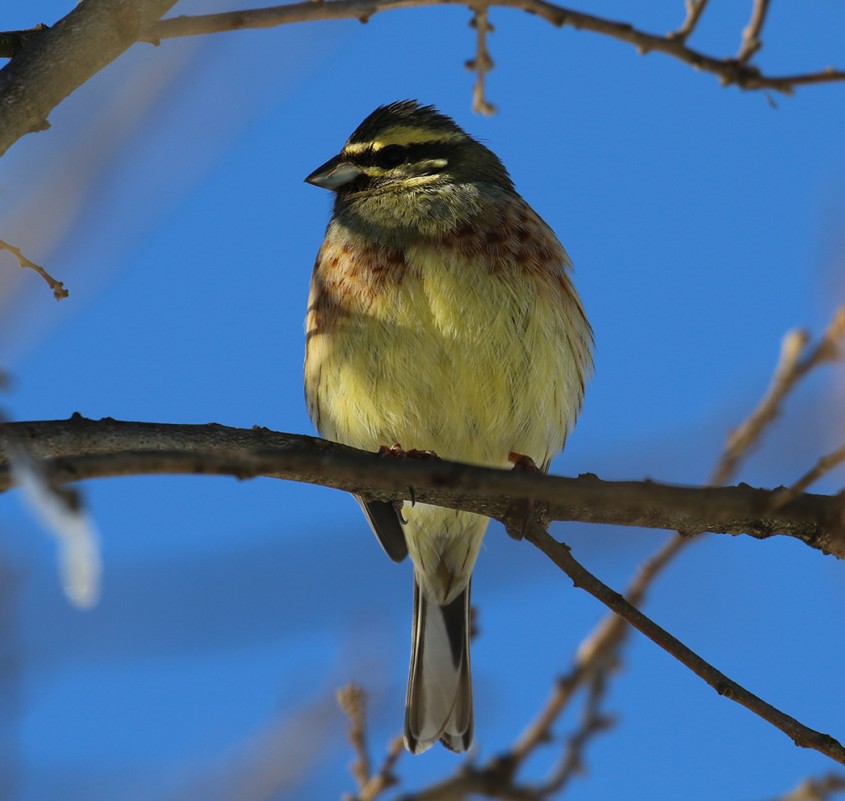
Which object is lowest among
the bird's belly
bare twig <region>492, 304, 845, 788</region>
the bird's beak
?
bare twig <region>492, 304, 845, 788</region>

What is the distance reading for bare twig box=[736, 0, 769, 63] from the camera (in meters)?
4.12

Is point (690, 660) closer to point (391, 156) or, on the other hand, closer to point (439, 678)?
point (439, 678)

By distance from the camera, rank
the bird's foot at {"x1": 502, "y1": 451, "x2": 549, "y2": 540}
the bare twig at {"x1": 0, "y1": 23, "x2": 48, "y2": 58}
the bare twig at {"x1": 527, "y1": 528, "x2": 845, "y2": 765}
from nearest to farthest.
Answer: the bare twig at {"x1": 527, "y1": 528, "x2": 845, "y2": 765}, the bare twig at {"x1": 0, "y1": 23, "x2": 48, "y2": 58}, the bird's foot at {"x1": 502, "y1": 451, "x2": 549, "y2": 540}

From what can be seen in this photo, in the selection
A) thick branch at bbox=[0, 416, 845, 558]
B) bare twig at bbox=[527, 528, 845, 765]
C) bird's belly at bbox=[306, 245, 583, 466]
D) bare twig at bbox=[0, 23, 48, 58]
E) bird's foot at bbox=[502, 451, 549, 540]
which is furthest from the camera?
bird's belly at bbox=[306, 245, 583, 466]

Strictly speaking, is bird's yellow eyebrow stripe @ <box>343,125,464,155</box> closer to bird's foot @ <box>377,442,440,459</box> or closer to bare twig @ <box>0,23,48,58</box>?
bird's foot @ <box>377,442,440,459</box>

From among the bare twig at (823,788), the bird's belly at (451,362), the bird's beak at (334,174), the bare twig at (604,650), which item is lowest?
the bare twig at (823,788)

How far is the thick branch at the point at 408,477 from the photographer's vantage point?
2264 millimetres

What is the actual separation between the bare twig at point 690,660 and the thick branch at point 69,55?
1.89m

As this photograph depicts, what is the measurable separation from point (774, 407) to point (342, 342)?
7.98ft

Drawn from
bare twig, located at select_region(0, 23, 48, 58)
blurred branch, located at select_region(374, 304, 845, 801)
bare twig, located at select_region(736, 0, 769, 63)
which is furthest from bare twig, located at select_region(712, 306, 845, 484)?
bare twig, located at select_region(0, 23, 48, 58)

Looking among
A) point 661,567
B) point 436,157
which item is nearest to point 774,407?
point 661,567

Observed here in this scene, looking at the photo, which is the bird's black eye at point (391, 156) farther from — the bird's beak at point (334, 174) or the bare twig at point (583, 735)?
the bare twig at point (583, 735)

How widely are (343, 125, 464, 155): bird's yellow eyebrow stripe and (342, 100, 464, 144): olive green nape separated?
0.10 ft

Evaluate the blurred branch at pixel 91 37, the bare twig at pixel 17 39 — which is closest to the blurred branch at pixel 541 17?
the blurred branch at pixel 91 37
